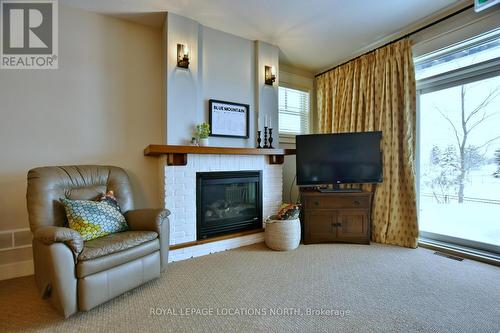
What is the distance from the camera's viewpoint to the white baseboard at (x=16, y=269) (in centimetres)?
211

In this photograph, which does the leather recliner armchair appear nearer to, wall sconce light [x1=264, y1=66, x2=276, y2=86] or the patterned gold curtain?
wall sconce light [x1=264, y1=66, x2=276, y2=86]

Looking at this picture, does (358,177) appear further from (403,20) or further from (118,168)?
(118,168)

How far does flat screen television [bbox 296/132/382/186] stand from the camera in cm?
298

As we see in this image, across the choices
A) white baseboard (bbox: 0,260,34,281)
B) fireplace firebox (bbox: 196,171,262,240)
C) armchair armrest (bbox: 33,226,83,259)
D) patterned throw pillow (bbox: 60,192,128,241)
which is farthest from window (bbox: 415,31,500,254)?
white baseboard (bbox: 0,260,34,281)

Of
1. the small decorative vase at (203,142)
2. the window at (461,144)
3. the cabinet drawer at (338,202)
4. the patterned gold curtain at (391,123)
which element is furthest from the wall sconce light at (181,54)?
the window at (461,144)

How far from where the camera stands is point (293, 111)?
13.0 ft

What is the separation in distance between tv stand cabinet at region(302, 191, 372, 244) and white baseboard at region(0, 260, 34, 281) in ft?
9.51

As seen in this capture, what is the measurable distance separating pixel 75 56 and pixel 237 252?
2744mm

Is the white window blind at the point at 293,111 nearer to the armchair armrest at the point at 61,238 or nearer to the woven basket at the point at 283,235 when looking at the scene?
the woven basket at the point at 283,235

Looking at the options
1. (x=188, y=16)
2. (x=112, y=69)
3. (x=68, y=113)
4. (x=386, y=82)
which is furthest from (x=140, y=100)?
(x=386, y=82)

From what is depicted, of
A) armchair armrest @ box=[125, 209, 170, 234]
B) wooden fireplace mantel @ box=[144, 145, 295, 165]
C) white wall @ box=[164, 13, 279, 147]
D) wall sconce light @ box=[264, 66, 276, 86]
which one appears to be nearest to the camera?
armchair armrest @ box=[125, 209, 170, 234]

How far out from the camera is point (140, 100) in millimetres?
2742
